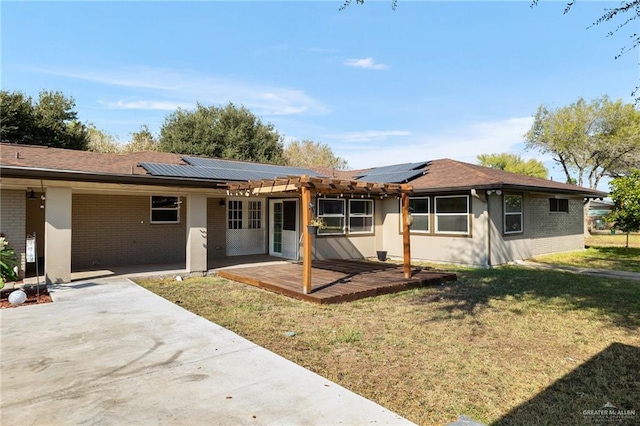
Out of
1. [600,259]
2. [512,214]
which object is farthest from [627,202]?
[512,214]

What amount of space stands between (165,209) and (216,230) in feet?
5.97

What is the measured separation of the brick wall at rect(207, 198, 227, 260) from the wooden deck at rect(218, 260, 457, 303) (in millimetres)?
2924

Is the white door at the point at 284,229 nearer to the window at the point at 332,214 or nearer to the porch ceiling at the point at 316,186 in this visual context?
the window at the point at 332,214

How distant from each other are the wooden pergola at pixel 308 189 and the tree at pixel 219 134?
19.6m

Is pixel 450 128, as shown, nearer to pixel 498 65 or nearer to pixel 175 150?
pixel 498 65

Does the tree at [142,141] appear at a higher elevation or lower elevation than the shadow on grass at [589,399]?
higher

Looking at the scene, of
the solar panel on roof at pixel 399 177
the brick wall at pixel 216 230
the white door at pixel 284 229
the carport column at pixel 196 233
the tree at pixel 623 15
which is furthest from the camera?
the solar panel on roof at pixel 399 177

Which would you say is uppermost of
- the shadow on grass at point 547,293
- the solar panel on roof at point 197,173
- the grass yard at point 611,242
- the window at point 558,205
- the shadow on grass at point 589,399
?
the solar panel on roof at point 197,173

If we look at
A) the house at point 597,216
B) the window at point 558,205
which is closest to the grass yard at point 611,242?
the window at point 558,205

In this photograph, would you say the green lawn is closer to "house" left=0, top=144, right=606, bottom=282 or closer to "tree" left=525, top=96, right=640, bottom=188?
"house" left=0, top=144, right=606, bottom=282

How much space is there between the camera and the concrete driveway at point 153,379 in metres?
2.94

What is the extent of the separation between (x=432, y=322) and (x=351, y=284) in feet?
8.67

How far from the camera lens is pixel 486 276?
10000 millimetres

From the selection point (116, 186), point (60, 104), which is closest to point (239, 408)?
point (116, 186)
